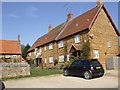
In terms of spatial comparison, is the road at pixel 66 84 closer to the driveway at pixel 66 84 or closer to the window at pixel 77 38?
the driveway at pixel 66 84

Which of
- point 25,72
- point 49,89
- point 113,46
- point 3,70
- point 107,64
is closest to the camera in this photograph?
point 49,89

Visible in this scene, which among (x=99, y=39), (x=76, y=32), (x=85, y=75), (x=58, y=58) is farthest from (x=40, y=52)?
(x=85, y=75)

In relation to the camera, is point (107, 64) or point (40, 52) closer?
point (107, 64)


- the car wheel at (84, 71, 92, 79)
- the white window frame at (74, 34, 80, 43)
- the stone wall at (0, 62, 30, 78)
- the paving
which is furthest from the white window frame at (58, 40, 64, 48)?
the paving

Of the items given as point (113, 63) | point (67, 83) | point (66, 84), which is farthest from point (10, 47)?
point (66, 84)

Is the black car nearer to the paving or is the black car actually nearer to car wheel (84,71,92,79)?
car wheel (84,71,92,79)

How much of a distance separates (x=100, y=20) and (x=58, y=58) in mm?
10438

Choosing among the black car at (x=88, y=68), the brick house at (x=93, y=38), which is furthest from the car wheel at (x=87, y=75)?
the brick house at (x=93, y=38)

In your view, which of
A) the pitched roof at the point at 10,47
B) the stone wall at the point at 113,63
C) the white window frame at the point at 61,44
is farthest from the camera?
the pitched roof at the point at 10,47

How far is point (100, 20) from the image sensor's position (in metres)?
22.1

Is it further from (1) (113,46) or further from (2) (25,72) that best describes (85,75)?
(1) (113,46)

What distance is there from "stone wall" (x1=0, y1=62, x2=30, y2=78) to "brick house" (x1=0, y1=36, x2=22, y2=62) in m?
19.5

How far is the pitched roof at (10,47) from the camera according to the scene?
34419 mm

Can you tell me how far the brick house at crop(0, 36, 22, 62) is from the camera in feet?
109
